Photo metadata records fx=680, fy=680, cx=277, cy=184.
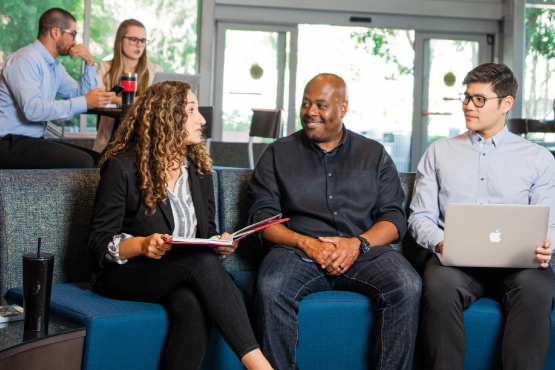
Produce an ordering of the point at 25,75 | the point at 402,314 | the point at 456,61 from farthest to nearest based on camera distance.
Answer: the point at 456,61
the point at 25,75
the point at 402,314

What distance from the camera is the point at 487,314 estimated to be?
2344 millimetres

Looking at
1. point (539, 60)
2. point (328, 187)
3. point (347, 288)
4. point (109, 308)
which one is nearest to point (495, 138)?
point (328, 187)

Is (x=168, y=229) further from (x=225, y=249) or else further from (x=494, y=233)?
(x=494, y=233)

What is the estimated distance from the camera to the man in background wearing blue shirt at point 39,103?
3414mm

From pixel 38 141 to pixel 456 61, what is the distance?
23.8 feet

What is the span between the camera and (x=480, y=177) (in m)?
2.73

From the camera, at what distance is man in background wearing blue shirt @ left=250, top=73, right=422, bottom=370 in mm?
2279

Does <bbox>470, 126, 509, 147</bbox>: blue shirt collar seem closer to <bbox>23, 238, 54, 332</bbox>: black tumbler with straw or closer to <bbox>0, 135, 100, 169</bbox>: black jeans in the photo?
<bbox>23, 238, 54, 332</bbox>: black tumbler with straw

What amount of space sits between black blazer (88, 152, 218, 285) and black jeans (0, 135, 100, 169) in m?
1.09

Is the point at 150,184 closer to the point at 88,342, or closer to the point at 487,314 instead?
the point at 88,342

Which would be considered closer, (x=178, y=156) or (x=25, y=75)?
(x=178, y=156)

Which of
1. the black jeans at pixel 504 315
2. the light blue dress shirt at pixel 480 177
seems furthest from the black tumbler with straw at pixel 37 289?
the light blue dress shirt at pixel 480 177

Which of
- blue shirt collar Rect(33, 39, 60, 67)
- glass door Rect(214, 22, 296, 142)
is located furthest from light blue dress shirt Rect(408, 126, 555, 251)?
glass door Rect(214, 22, 296, 142)

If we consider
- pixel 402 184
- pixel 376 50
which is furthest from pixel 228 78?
pixel 402 184
